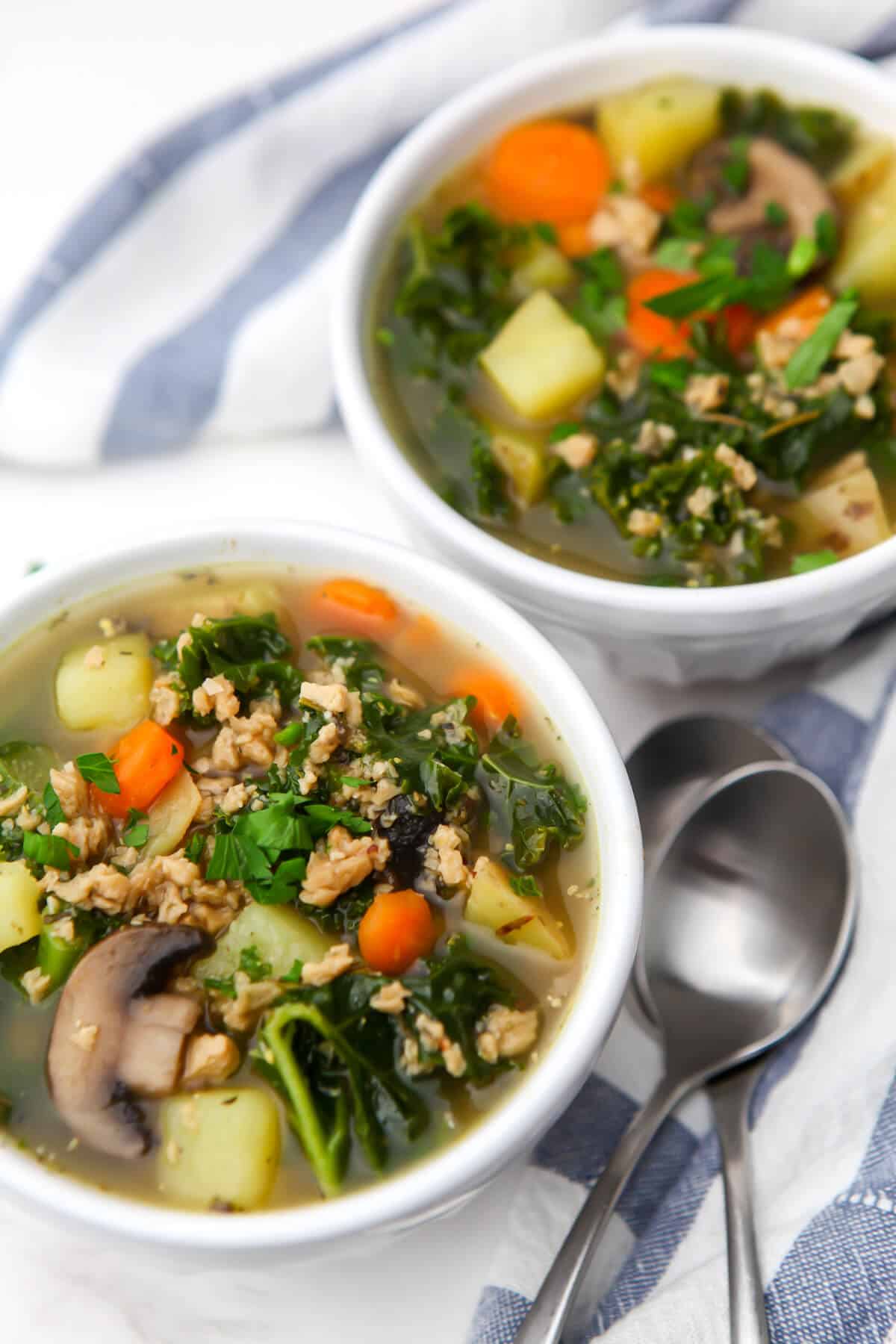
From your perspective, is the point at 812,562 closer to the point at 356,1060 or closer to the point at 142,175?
the point at 356,1060

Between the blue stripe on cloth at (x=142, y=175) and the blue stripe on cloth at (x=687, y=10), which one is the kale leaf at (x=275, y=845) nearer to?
the blue stripe on cloth at (x=142, y=175)

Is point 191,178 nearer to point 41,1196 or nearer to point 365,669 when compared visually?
point 365,669

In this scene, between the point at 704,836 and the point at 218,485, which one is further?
the point at 218,485

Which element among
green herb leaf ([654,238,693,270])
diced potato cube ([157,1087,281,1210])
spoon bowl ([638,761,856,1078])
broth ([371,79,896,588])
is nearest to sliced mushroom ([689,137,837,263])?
broth ([371,79,896,588])

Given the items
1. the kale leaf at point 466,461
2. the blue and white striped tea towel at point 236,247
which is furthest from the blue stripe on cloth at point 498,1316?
the blue and white striped tea towel at point 236,247

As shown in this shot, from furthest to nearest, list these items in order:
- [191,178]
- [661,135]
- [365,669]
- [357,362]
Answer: [191,178] → [661,135] → [357,362] → [365,669]

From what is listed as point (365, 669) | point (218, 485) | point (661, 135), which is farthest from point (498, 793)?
point (661, 135)

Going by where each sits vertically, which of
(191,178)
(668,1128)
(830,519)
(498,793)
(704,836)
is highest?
(191,178)
